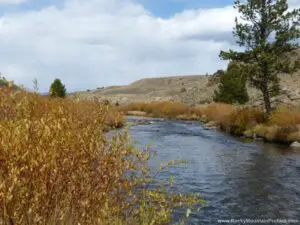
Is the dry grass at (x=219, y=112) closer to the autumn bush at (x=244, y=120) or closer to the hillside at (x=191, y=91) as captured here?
the autumn bush at (x=244, y=120)

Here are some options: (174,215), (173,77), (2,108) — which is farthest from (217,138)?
(173,77)

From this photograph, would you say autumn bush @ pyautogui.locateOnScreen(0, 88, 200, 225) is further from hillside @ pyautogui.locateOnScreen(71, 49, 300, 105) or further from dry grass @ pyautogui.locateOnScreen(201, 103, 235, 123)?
dry grass @ pyautogui.locateOnScreen(201, 103, 235, 123)

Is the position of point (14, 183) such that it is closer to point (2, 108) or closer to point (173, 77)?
point (2, 108)

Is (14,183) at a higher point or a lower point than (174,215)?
higher

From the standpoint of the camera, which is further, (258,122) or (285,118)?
(258,122)

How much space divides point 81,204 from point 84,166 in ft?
1.41

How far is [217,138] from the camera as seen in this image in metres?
29.3

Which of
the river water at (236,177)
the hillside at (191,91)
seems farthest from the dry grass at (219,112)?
the river water at (236,177)

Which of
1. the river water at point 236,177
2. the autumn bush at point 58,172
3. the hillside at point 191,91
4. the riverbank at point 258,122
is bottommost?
the river water at point 236,177

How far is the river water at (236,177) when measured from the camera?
11.6 metres

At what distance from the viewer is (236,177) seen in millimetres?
16406

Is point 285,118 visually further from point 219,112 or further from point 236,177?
point 236,177

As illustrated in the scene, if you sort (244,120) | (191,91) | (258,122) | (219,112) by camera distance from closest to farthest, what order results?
(258,122) < (244,120) < (219,112) < (191,91)

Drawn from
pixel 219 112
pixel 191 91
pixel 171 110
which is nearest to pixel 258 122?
pixel 219 112
